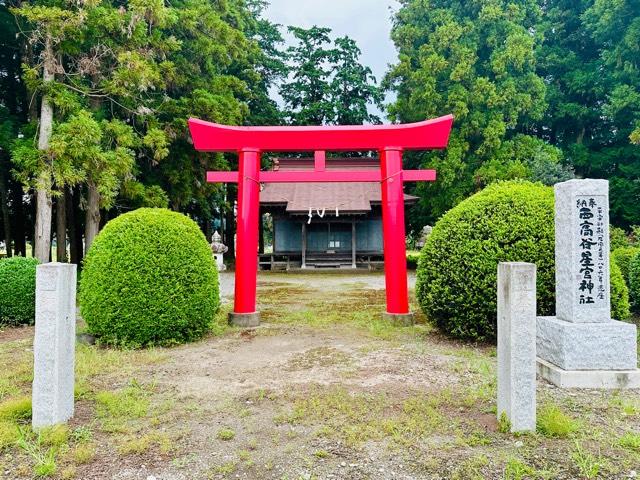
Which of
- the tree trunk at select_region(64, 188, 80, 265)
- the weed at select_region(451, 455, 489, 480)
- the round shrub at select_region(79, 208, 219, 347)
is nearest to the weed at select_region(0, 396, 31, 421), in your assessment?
the round shrub at select_region(79, 208, 219, 347)

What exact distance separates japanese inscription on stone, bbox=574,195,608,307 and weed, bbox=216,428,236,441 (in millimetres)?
3822

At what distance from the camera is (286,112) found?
27.0 m

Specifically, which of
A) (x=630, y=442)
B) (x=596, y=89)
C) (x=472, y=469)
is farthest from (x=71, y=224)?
(x=596, y=89)

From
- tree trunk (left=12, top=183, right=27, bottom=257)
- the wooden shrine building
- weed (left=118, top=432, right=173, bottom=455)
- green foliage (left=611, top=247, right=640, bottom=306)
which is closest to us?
weed (left=118, top=432, right=173, bottom=455)

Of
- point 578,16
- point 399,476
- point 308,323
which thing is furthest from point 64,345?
point 578,16

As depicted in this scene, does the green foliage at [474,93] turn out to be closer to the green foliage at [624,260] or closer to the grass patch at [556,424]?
the green foliage at [624,260]

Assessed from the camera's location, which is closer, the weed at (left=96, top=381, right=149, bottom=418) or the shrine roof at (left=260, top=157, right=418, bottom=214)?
the weed at (left=96, top=381, right=149, bottom=418)

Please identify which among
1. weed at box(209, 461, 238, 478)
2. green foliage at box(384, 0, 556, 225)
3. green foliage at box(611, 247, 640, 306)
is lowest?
weed at box(209, 461, 238, 478)

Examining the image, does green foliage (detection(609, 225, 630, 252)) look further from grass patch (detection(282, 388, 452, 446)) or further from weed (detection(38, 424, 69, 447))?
weed (detection(38, 424, 69, 447))

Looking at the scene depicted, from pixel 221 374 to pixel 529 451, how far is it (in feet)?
10.3

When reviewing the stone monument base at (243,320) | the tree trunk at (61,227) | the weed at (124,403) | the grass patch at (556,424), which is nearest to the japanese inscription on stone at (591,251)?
the grass patch at (556,424)

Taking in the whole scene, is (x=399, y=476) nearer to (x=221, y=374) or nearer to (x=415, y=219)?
(x=221, y=374)

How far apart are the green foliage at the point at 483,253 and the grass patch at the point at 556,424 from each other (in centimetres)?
213

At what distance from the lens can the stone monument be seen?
4348 mm
